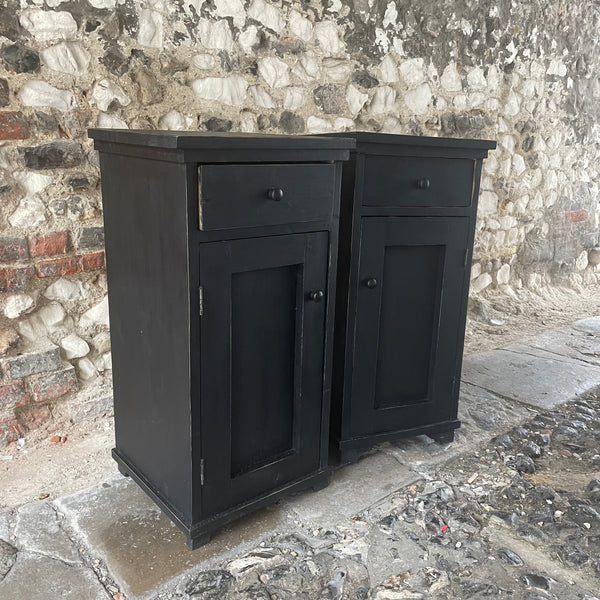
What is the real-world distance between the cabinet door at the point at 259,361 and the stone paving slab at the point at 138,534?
10cm

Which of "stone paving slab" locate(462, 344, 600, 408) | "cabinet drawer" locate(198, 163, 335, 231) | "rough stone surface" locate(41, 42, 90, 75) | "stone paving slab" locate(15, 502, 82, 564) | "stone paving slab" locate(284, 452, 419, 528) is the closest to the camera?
"cabinet drawer" locate(198, 163, 335, 231)

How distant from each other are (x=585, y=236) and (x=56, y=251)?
3.98 metres

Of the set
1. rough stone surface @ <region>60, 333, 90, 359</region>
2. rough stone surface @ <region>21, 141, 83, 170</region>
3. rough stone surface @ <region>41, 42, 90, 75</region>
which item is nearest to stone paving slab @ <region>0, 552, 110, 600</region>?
rough stone surface @ <region>60, 333, 90, 359</region>

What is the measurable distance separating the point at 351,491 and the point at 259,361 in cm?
61

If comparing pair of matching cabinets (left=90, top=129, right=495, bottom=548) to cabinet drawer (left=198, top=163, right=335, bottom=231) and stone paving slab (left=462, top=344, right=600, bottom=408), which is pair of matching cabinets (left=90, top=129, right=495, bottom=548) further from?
stone paving slab (left=462, top=344, right=600, bottom=408)

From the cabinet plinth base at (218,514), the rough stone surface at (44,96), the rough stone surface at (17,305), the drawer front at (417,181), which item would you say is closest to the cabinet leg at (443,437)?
the cabinet plinth base at (218,514)

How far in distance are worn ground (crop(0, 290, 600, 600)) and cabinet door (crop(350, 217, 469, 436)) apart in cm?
20

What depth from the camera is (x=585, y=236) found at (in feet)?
15.0

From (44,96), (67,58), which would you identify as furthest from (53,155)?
(67,58)

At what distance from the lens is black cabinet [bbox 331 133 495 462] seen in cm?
188

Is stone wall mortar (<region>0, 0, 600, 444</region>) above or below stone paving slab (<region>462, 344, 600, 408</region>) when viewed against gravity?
above

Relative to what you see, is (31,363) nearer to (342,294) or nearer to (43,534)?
(43,534)

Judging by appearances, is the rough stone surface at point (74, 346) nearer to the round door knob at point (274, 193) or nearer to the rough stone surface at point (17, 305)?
the rough stone surface at point (17, 305)

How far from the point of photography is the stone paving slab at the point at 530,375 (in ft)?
9.07
